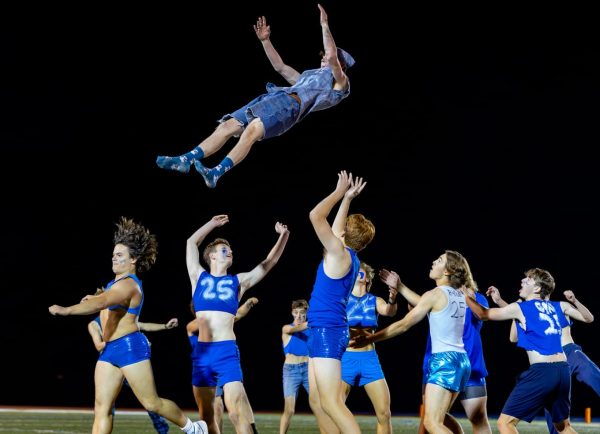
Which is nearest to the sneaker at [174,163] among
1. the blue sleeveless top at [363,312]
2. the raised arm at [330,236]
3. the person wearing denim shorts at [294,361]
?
the raised arm at [330,236]

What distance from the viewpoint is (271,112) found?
300 inches

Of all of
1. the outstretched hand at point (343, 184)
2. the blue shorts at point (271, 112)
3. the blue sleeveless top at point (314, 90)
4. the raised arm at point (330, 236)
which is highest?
the blue sleeveless top at point (314, 90)

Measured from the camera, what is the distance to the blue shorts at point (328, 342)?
20.8ft

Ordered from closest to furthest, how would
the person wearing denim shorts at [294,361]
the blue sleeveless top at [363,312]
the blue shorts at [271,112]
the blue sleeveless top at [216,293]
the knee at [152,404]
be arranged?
the knee at [152,404], the blue shorts at [271,112], the blue sleeveless top at [216,293], the blue sleeveless top at [363,312], the person wearing denim shorts at [294,361]

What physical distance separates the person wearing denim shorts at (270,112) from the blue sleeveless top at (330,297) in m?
1.34

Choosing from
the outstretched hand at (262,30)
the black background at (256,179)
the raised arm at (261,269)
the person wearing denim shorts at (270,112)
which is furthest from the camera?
the black background at (256,179)

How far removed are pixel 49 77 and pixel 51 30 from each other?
1416 mm

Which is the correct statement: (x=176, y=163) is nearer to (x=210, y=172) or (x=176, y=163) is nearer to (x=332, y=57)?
(x=210, y=172)

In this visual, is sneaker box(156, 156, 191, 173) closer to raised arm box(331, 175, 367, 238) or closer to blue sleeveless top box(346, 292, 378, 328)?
raised arm box(331, 175, 367, 238)

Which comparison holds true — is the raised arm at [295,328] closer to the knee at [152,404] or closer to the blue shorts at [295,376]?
the blue shorts at [295,376]

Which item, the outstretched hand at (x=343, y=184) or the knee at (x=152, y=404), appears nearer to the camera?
the outstretched hand at (x=343, y=184)

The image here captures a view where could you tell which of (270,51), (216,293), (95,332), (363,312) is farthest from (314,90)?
(95,332)

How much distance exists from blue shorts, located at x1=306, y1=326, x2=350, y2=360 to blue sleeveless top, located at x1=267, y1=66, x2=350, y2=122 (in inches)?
93.6

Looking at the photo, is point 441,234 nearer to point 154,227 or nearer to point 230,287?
point 154,227
